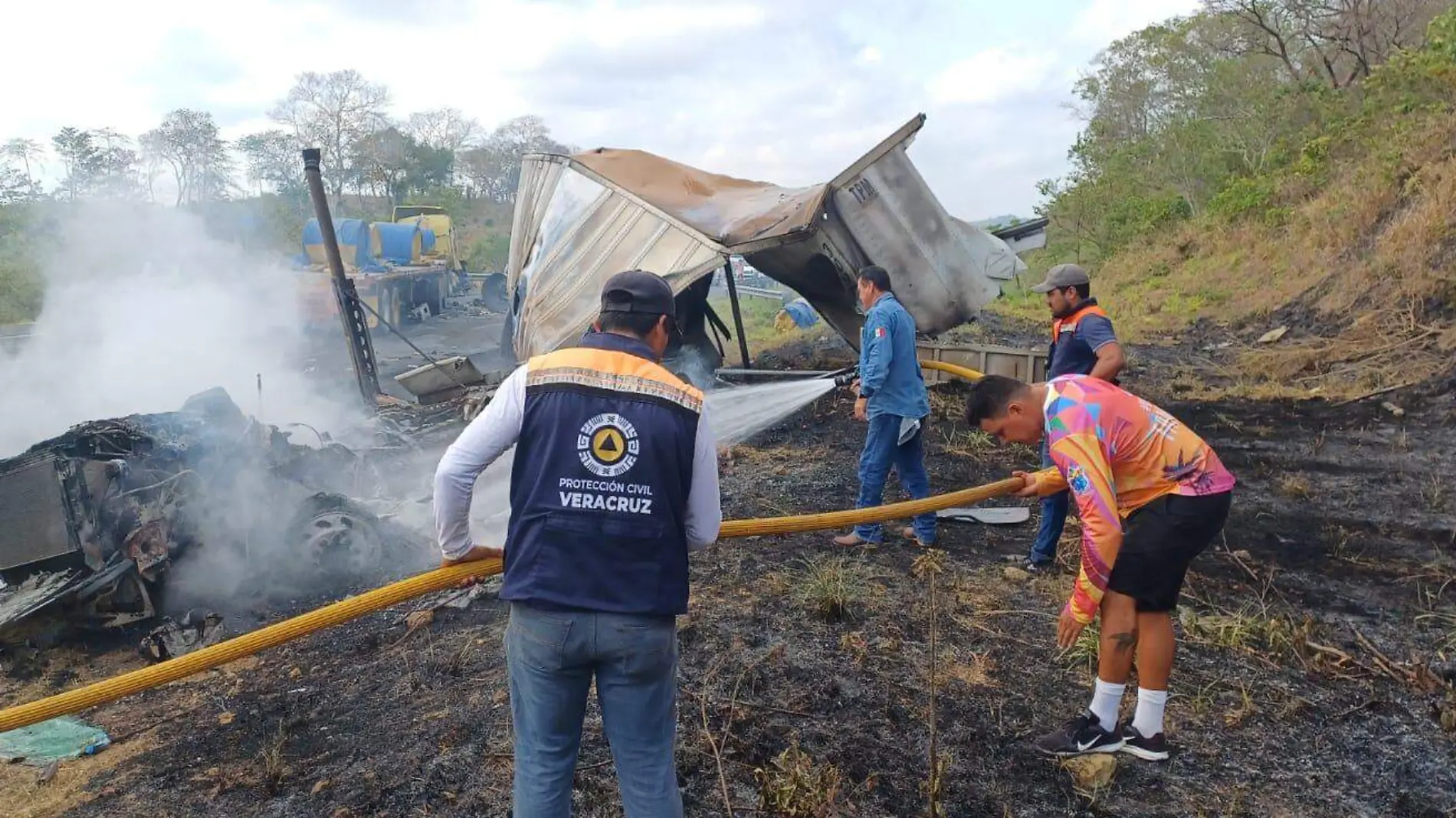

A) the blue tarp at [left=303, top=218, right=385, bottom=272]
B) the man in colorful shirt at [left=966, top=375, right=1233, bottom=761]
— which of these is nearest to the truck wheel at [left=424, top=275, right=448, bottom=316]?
the blue tarp at [left=303, top=218, right=385, bottom=272]

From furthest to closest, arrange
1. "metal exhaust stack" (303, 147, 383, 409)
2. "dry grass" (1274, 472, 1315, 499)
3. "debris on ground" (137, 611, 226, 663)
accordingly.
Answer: "metal exhaust stack" (303, 147, 383, 409) → "dry grass" (1274, 472, 1315, 499) → "debris on ground" (137, 611, 226, 663)

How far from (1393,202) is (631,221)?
1137cm

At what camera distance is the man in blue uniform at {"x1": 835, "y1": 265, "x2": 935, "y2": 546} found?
4793 millimetres

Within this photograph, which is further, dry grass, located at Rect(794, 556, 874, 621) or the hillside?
the hillside

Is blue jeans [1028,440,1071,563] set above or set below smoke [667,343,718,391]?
below

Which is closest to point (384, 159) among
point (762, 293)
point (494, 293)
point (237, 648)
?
point (494, 293)

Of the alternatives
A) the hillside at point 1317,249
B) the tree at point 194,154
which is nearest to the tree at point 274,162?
the tree at point 194,154

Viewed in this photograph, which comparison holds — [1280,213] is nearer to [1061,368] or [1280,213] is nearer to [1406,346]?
[1406,346]

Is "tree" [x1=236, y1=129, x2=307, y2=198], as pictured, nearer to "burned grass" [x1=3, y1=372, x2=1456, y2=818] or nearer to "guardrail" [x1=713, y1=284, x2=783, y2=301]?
"guardrail" [x1=713, y1=284, x2=783, y2=301]

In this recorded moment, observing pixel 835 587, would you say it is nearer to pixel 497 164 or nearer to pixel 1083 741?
pixel 1083 741

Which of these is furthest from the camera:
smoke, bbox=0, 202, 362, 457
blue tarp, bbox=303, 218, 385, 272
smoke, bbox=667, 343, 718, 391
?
blue tarp, bbox=303, 218, 385, 272

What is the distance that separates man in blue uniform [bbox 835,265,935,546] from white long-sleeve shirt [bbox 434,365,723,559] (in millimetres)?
2722

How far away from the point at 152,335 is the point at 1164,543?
1307 cm

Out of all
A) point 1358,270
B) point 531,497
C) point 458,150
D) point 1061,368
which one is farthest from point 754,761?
point 458,150
